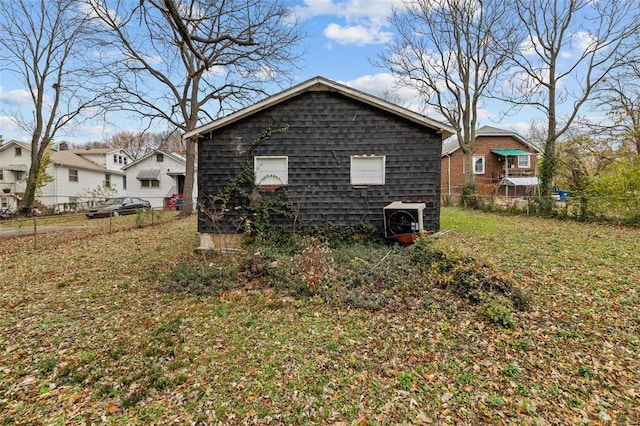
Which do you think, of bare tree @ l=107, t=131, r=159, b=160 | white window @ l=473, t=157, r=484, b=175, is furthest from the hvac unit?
bare tree @ l=107, t=131, r=159, b=160

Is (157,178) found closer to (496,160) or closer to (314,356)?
(314,356)

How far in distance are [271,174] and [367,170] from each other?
2.77 m

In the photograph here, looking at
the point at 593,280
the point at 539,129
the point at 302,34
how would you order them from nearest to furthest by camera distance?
the point at 593,280 → the point at 302,34 → the point at 539,129

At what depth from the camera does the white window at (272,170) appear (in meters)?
8.78

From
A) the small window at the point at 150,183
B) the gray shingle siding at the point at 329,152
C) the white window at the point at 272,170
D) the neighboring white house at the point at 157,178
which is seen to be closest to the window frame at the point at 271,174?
the white window at the point at 272,170

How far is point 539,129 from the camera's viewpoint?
3294cm

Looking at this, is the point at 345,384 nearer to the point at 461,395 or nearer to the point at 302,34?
the point at 461,395

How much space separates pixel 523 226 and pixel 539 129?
28.5 metres

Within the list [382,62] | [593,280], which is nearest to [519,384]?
[593,280]

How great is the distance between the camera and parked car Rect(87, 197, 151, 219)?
60.8 feet

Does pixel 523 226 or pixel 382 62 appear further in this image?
pixel 382 62

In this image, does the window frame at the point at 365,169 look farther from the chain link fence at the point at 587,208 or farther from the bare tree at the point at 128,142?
the bare tree at the point at 128,142

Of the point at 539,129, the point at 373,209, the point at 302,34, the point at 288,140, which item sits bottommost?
the point at 373,209

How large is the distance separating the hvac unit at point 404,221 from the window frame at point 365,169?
899 mm
